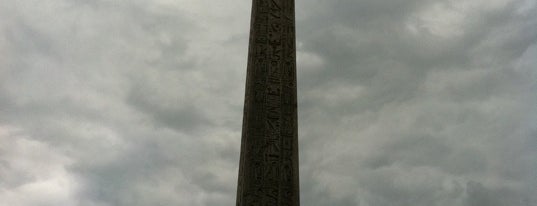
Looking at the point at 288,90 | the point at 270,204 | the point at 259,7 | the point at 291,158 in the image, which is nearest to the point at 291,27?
the point at 259,7

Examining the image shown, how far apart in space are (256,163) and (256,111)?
2.62 feet

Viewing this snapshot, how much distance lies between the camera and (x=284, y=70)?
9.08 m

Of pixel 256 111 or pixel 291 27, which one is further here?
pixel 291 27

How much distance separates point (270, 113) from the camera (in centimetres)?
866

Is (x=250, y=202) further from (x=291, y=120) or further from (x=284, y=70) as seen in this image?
(x=284, y=70)

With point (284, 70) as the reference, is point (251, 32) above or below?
above

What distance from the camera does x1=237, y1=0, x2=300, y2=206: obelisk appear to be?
8148 mm

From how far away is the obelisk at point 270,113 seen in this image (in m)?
8.15

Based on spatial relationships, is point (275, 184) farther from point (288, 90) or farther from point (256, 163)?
point (288, 90)

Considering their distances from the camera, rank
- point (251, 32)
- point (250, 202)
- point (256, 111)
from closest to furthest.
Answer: point (250, 202) < point (256, 111) < point (251, 32)

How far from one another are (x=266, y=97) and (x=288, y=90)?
36 cm

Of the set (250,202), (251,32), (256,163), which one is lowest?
(250,202)

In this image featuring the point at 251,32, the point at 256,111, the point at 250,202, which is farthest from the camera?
the point at 251,32

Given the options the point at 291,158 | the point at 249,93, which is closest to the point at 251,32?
the point at 249,93
